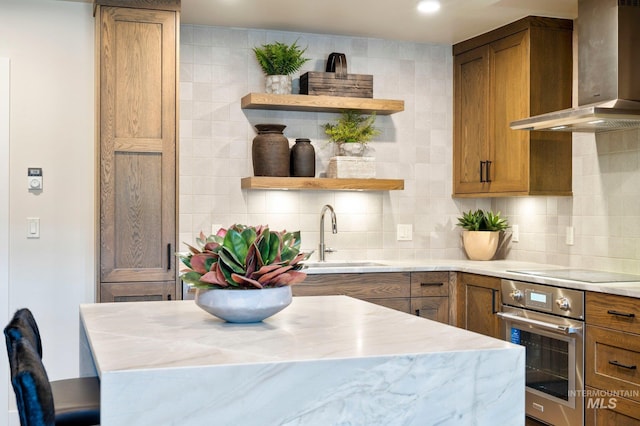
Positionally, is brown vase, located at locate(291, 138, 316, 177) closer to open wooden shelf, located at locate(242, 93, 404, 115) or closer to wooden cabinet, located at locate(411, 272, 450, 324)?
open wooden shelf, located at locate(242, 93, 404, 115)

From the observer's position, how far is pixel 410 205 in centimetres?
508

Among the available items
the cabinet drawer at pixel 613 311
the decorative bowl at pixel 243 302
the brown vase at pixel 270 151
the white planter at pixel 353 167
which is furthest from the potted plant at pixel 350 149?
the decorative bowl at pixel 243 302

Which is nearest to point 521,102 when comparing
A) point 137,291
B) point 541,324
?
point 541,324

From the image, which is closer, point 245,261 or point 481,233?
point 245,261

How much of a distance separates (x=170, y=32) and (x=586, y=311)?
2551mm

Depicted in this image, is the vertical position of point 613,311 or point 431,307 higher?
point 613,311

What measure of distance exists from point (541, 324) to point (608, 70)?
129cm

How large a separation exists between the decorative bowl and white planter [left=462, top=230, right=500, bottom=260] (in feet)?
10.2

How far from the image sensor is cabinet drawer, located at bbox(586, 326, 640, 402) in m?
3.12

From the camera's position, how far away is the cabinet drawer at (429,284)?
4.42 m

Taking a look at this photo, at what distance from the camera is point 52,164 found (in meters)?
4.17

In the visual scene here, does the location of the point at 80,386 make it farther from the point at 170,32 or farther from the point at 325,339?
the point at 170,32

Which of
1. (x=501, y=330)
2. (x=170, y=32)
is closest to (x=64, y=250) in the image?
(x=170, y=32)

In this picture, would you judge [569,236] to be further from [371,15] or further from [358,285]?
[371,15]
